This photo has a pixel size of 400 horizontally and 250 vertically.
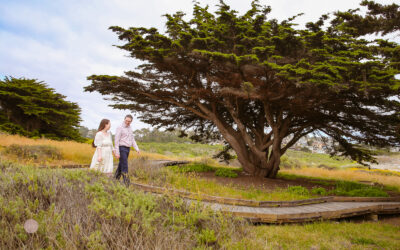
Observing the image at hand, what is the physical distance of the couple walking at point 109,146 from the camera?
22.1ft

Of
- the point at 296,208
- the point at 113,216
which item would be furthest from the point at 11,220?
the point at 296,208

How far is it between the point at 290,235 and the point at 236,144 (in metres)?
7.47

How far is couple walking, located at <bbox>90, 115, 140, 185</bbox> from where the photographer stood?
6749 millimetres

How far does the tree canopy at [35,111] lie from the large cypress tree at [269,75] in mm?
13031

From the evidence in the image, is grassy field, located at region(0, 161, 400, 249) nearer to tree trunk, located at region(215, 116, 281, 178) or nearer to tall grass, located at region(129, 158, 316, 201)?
tall grass, located at region(129, 158, 316, 201)

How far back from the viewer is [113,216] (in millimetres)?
2988

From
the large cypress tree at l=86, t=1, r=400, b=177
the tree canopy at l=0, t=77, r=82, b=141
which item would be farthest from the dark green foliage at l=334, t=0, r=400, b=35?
Result: the tree canopy at l=0, t=77, r=82, b=141

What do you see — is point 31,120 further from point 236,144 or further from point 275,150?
point 275,150

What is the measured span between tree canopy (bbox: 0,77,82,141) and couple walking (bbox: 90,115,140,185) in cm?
1673

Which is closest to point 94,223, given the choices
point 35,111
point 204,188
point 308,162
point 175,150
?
point 204,188

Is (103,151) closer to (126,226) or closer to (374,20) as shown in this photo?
(126,226)

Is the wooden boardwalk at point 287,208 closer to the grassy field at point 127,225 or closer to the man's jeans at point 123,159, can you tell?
the grassy field at point 127,225

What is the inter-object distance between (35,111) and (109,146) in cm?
1720

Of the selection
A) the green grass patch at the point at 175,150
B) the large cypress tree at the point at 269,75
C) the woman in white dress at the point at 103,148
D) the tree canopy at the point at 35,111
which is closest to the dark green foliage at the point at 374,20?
the large cypress tree at the point at 269,75
